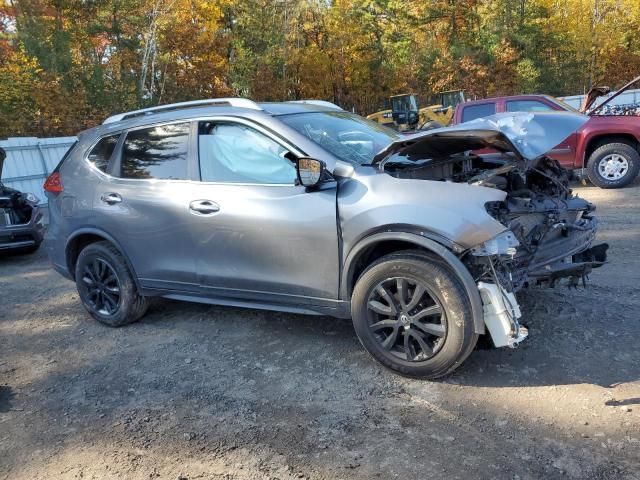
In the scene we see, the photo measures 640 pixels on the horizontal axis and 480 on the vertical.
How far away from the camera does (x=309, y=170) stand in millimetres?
3576

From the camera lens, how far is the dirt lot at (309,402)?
9.30ft

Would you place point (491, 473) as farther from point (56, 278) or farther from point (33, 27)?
point (33, 27)

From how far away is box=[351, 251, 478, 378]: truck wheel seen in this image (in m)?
3.32

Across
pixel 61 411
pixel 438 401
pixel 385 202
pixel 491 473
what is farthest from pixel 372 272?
pixel 61 411

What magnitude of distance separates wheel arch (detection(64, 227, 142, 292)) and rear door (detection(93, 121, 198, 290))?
58mm

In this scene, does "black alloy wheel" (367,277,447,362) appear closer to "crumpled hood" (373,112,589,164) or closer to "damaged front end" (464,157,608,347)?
"damaged front end" (464,157,608,347)

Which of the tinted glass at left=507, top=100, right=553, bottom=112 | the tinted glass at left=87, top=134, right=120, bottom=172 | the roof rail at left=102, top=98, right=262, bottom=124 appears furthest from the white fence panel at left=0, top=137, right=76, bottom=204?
the tinted glass at left=507, top=100, right=553, bottom=112

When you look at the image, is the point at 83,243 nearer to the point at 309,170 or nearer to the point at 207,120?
the point at 207,120

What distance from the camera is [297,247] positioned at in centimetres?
379

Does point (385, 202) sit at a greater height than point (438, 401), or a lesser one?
greater

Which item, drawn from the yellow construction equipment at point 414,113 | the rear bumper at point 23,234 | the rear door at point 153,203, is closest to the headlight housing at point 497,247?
the rear door at point 153,203

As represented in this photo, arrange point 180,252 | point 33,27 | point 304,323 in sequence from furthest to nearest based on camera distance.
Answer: point 33,27
point 304,323
point 180,252

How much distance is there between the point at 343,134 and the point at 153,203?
1599 mm

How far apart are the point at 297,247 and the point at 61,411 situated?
1870 millimetres
